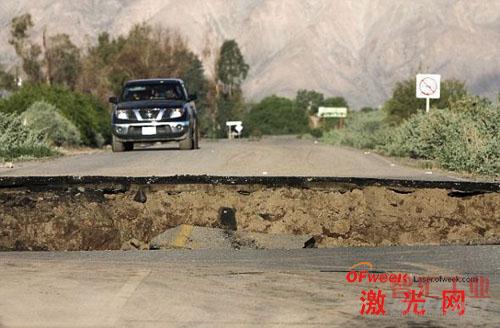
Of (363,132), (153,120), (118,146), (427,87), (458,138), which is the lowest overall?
(363,132)

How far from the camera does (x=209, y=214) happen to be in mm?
12734

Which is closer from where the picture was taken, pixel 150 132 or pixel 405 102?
pixel 150 132

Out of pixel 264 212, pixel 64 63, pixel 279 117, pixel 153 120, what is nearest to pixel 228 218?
pixel 264 212

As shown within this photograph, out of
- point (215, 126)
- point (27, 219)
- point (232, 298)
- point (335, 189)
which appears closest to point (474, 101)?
point (335, 189)

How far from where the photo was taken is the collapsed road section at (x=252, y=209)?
41.0 feet

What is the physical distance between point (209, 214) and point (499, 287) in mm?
5009

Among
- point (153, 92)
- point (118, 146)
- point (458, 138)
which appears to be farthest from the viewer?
point (153, 92)

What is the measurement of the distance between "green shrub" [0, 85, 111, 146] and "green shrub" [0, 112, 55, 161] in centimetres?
720

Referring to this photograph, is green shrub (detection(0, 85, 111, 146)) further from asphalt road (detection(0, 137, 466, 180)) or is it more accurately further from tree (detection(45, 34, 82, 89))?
tree (detection(45, 34, 82, 89))

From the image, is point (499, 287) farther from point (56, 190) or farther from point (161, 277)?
point (56, 190)

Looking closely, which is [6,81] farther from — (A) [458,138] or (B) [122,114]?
(A) [458,138]

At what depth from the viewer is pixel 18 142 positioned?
3036 cm

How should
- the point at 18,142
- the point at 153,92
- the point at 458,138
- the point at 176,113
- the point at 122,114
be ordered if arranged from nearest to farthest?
the point at 458,138 < the point at 176,113 < the point at 122,114 < the point at 18,142 < the point at 153,92

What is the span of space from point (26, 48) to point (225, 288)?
82941 millimetres
